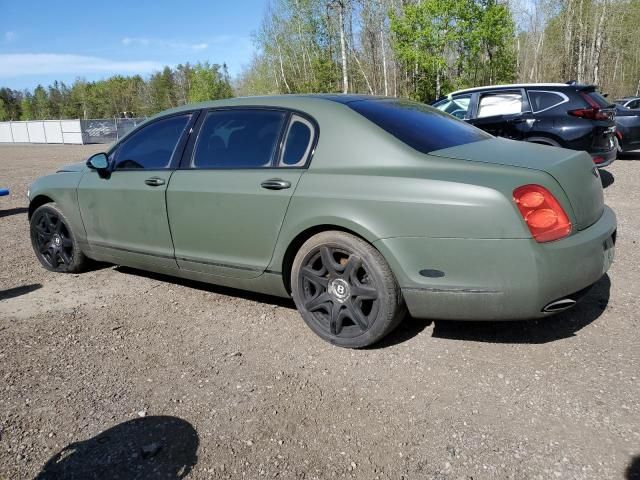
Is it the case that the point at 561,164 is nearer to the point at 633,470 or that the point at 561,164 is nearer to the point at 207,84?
the point at 633,470

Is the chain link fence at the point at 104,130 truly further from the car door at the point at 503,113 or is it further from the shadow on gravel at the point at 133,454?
the shadow on gravel at the point at 133,454

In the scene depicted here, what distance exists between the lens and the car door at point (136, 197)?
4008 millimetres

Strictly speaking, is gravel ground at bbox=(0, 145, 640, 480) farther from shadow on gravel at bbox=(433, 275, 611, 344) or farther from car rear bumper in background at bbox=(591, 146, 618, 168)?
car rear bumper in background at bbox=(591, 146, 618, 168)

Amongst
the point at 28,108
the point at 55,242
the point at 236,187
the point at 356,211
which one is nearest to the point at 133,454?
the point at 356,211

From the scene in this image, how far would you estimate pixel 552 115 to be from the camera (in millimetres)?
7793

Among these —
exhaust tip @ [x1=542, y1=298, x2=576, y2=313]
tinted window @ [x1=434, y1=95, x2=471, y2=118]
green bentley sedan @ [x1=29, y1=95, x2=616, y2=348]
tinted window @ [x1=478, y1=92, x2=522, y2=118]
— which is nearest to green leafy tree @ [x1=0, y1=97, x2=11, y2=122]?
A: tinted window @ [x1=434, y1=95, x2=471, y2=118]

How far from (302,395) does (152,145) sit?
2506mm

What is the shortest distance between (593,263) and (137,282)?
371 centimetres

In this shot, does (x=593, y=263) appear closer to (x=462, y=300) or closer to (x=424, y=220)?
(x=462, y=300)

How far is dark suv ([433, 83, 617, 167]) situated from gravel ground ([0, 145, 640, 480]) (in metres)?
4.12

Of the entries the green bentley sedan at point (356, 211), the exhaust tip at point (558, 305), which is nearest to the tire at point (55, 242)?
the green bentley sedan at point (356, 211)

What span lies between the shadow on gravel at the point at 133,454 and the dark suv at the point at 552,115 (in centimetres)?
704

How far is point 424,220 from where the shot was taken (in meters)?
2.79

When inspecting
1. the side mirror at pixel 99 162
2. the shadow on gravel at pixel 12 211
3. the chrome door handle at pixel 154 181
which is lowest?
the shadow on gravel at pixel 12 211
